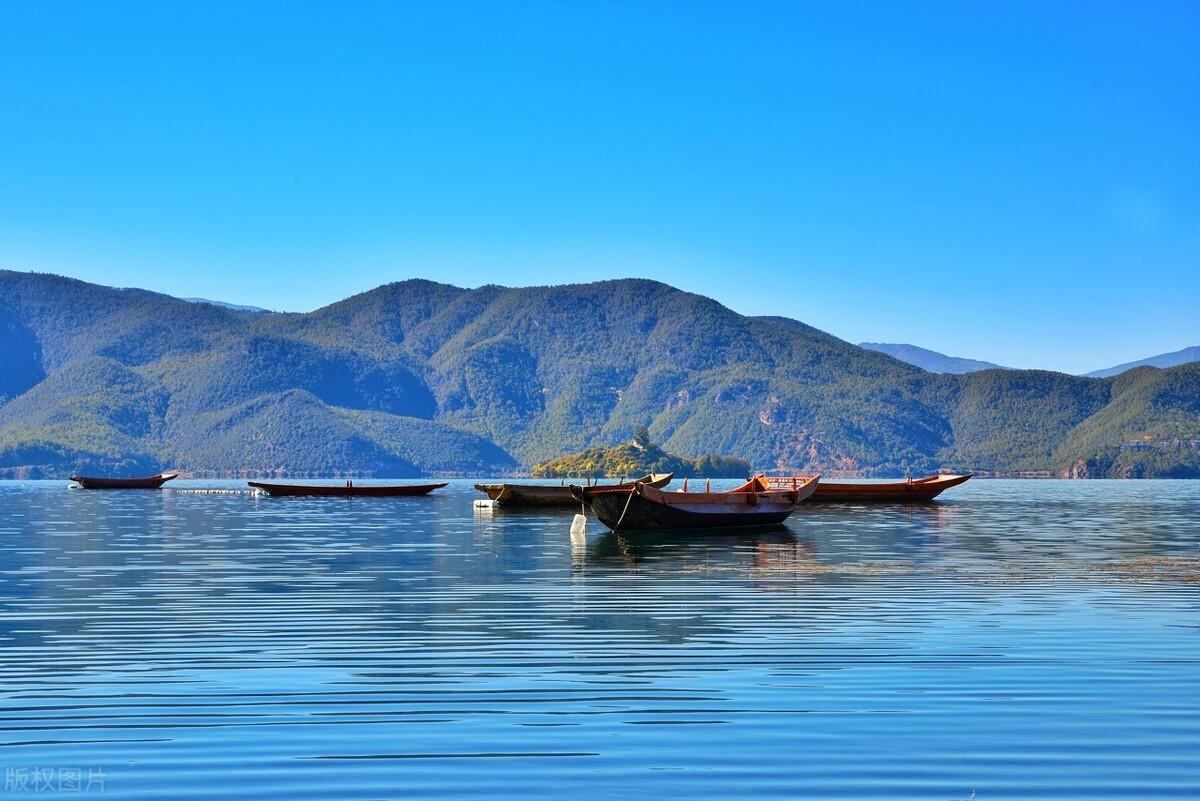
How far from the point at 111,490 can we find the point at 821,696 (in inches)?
7038

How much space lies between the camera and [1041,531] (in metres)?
71.2

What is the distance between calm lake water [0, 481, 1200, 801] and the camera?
15.1m

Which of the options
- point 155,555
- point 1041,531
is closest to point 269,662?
point 155,555

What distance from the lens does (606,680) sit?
21078 mm

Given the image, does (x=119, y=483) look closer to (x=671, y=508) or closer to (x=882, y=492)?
(x=882, y=492)

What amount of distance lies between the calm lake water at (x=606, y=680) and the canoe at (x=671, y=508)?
17.4m

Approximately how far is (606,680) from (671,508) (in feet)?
143

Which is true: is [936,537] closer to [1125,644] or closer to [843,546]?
[843,546]

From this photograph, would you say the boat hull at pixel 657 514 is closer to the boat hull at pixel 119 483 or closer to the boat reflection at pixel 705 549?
the boat reflection at pixel 705 549

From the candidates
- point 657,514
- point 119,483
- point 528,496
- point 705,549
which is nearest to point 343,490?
point 528,496

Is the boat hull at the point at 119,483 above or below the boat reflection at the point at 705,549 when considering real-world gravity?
above

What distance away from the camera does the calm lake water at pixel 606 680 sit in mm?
15094

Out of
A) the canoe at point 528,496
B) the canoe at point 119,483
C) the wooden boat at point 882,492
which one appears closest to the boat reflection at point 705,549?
the canoe at point 528,496

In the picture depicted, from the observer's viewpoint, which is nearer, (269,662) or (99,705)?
(99,705)
